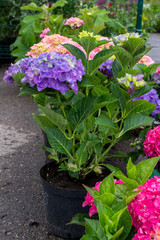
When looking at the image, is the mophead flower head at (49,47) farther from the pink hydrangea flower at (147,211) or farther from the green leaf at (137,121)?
the pink hydrangea flower at (147,211)

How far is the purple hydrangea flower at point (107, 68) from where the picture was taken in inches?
78.7

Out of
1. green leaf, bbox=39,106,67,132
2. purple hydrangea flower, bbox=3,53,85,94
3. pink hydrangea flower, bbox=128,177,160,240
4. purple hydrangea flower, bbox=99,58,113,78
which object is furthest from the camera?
purple hydrangea flower, bbox=99,58,113,78

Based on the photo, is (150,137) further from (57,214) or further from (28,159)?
(28,159)

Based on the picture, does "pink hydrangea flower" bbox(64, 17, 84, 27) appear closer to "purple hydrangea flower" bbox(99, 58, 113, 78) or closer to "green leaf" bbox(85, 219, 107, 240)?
"purple hydrangea flower" bbox(99, 58, 113, 78)

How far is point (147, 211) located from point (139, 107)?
761 mm

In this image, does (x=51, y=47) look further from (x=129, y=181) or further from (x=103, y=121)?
(x=129, y=181)

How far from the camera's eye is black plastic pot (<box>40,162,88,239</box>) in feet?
5.53

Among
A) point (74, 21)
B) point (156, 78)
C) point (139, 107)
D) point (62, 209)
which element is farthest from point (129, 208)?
point (74, 21)

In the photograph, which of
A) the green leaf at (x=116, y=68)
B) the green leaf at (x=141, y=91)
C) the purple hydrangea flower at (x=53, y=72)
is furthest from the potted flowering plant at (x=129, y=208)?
the green leaf at (x=116, y=68)

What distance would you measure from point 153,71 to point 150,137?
0.53 meters

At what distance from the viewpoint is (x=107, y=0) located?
16.3 feet

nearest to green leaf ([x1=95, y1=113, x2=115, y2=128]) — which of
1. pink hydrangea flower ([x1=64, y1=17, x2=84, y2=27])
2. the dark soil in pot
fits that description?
the dark soil in pot

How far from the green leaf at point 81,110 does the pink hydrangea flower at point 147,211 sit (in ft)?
1.84

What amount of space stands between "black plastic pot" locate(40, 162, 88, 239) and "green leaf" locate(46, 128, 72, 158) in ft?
0.62
